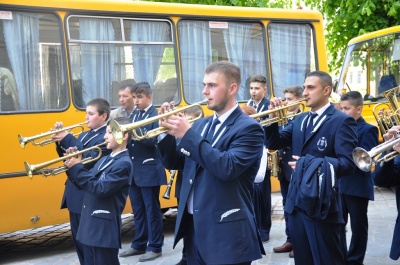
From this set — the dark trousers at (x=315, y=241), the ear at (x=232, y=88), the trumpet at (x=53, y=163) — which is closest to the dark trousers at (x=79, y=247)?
the trumpet at (x=53, y=163)

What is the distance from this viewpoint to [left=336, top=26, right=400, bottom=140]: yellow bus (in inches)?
522

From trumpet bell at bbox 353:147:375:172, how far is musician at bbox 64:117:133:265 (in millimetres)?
1838

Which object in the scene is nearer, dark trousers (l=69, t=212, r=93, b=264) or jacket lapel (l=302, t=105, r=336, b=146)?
jacket lapel (l=302, t=105, r=336, b=146)

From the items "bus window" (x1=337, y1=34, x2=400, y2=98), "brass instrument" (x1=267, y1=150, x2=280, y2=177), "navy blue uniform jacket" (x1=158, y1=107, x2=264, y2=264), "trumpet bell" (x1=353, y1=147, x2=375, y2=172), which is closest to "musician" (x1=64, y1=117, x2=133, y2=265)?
"navy blue uniform jacket" (x1=158, y1=107, x2=264, y2=264)

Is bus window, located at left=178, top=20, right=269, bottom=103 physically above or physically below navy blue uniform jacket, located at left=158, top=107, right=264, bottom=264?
above

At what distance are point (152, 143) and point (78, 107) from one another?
4.54 feet

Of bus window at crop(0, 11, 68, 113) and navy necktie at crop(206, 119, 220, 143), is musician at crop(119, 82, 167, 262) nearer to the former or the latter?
bus window at crop(0, 11, 68, 113)

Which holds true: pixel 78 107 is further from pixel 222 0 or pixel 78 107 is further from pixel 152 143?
pixel 222 0

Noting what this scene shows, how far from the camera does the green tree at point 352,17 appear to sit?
17.8 meters

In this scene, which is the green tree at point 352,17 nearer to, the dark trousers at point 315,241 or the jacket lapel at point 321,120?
the jacket lapel at point 321,120

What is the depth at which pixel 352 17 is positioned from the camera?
18719 mm

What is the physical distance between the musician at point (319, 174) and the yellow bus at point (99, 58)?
12.6 feet

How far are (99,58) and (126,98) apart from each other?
2.98 ft

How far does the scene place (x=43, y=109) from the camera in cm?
841
